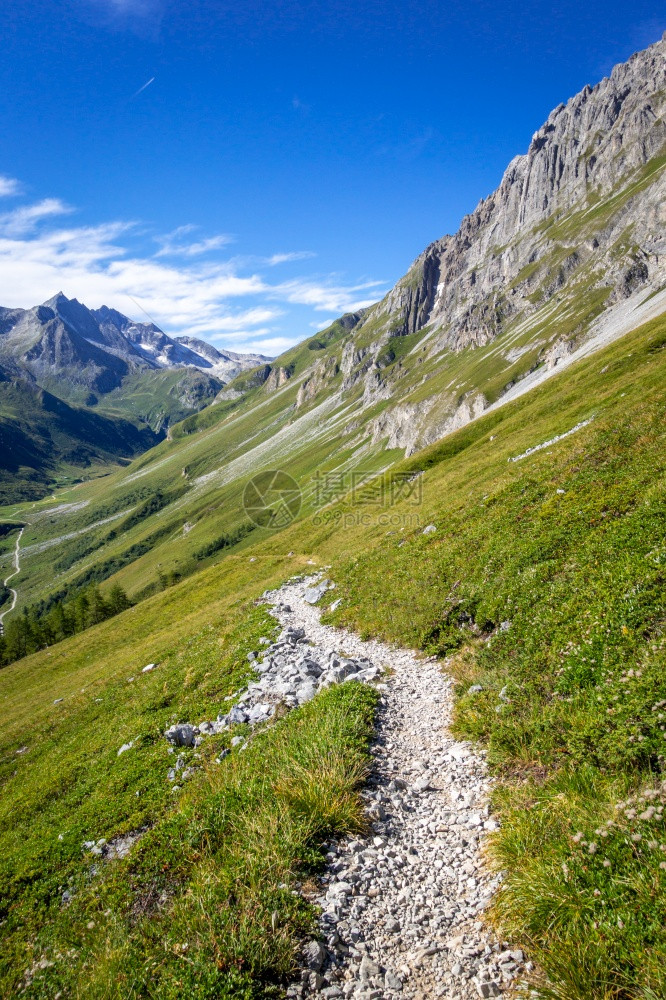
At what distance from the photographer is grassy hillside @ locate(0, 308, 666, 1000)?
21.2ft

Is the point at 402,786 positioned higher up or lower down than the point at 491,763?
higher up

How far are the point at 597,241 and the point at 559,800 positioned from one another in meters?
236

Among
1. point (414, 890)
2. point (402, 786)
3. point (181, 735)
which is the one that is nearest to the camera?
point (414, 890)

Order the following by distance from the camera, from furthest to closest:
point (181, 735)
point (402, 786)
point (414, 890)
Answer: point (181, 735), point (402, 786), point (414, 890)

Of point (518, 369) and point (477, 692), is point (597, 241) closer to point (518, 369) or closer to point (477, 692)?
point (518, 369)

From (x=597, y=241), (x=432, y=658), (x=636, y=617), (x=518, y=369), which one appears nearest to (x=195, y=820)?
(x=432, y=658)

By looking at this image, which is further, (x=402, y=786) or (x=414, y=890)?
(x=402, y=786)

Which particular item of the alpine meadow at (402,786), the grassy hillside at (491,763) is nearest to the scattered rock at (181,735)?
the alpine meadow at (402,786)

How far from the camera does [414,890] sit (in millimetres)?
7789

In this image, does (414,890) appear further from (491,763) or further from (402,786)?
(491,763)

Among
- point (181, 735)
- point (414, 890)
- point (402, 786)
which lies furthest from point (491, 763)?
point (181, 735)

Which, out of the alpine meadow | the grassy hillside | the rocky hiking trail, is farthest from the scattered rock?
the rocky hiking trail

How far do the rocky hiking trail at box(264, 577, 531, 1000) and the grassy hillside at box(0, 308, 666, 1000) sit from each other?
479mm

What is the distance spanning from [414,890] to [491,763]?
141 inches
